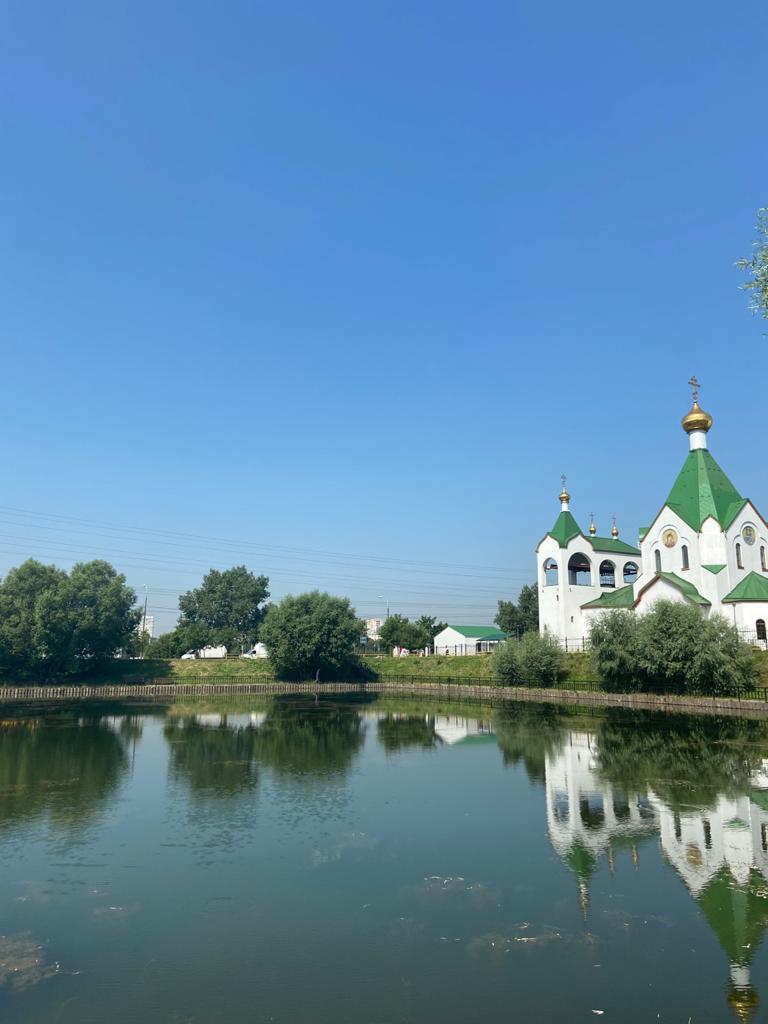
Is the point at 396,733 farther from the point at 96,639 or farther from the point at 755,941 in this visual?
the point at 96,639

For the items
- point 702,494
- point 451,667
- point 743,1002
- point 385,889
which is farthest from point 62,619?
point 743,1002

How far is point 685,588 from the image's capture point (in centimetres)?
4397

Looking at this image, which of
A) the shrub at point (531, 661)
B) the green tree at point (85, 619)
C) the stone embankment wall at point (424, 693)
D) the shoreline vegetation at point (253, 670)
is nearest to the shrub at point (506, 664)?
the shrub at point (531, 661)

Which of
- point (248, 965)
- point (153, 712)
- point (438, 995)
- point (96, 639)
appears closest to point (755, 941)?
point (438, 995)

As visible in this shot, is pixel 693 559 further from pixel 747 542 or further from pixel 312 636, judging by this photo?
pixel 312 636

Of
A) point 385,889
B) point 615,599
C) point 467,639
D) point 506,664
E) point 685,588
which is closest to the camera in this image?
point 385,889

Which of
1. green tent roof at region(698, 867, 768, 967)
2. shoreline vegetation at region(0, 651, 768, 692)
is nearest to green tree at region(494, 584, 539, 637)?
shoreline vegetation at region(0, 651, 768, 692)

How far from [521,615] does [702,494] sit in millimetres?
34282

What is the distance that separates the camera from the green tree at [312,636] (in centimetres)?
5797

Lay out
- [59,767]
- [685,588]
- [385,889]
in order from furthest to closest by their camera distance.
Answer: [685,588]
[59,767]
[385,889]

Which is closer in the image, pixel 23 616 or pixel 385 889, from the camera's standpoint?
pixel 385 889

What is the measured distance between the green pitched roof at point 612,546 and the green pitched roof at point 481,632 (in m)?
21.8

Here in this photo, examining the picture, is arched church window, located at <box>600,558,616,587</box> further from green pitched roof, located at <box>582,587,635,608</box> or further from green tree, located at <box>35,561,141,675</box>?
green tree, located at <box>35,561,141,675</box>

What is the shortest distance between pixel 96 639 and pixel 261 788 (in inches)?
1750
